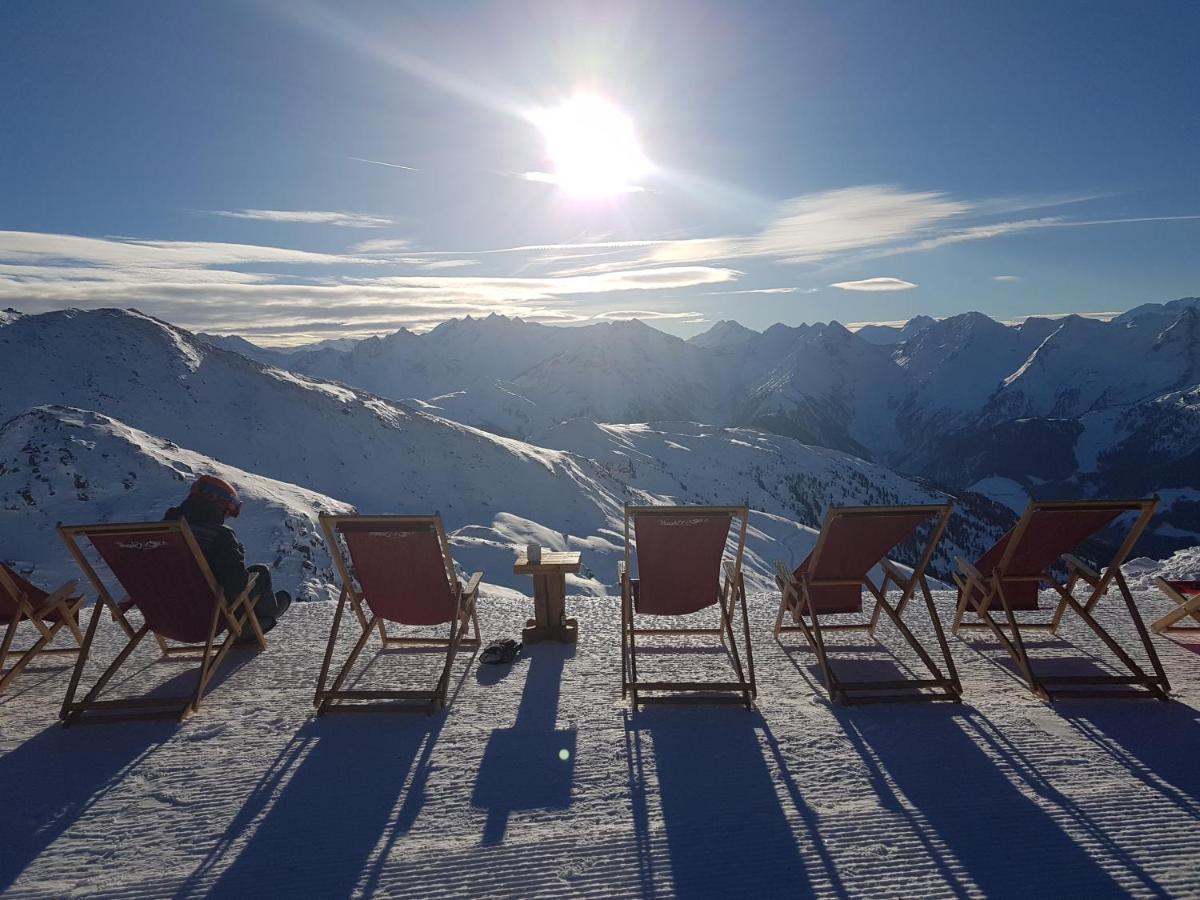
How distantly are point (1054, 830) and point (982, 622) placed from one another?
311 centimetres

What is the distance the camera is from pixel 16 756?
4387 millimetres

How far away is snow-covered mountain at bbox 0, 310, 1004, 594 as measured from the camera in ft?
55.5

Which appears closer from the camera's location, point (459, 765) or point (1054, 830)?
point (1054, 830)

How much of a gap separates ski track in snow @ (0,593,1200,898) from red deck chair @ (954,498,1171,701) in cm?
19

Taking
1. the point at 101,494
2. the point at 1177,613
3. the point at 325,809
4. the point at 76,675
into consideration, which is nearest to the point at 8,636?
the point at 76,675

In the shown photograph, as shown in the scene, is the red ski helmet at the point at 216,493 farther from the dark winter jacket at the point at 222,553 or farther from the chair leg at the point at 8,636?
the chair leg at the point at 8,636

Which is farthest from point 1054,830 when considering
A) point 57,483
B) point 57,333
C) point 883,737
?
point 57,333

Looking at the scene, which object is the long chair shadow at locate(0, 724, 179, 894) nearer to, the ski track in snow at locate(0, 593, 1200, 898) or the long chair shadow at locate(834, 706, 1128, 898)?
the ski track in snow at locate(0, 593, 1200, 898)

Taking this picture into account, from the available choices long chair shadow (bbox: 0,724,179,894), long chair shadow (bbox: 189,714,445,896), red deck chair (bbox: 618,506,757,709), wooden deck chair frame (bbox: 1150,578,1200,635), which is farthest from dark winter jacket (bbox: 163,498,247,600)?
wooden deck chair frame (bbox: 1150,578,1200,635)

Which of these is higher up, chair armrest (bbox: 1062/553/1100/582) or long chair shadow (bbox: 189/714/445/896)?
chair armrest (bbox: 1062/553/1100/582)

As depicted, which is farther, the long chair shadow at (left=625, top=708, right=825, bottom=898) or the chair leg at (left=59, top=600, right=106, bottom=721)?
the chair leg at (left=59, top=600, right=106, bottom=721)

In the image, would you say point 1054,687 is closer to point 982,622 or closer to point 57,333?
point 982,622

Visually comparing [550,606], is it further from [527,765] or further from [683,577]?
[527,765]

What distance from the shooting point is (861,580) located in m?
5.59
